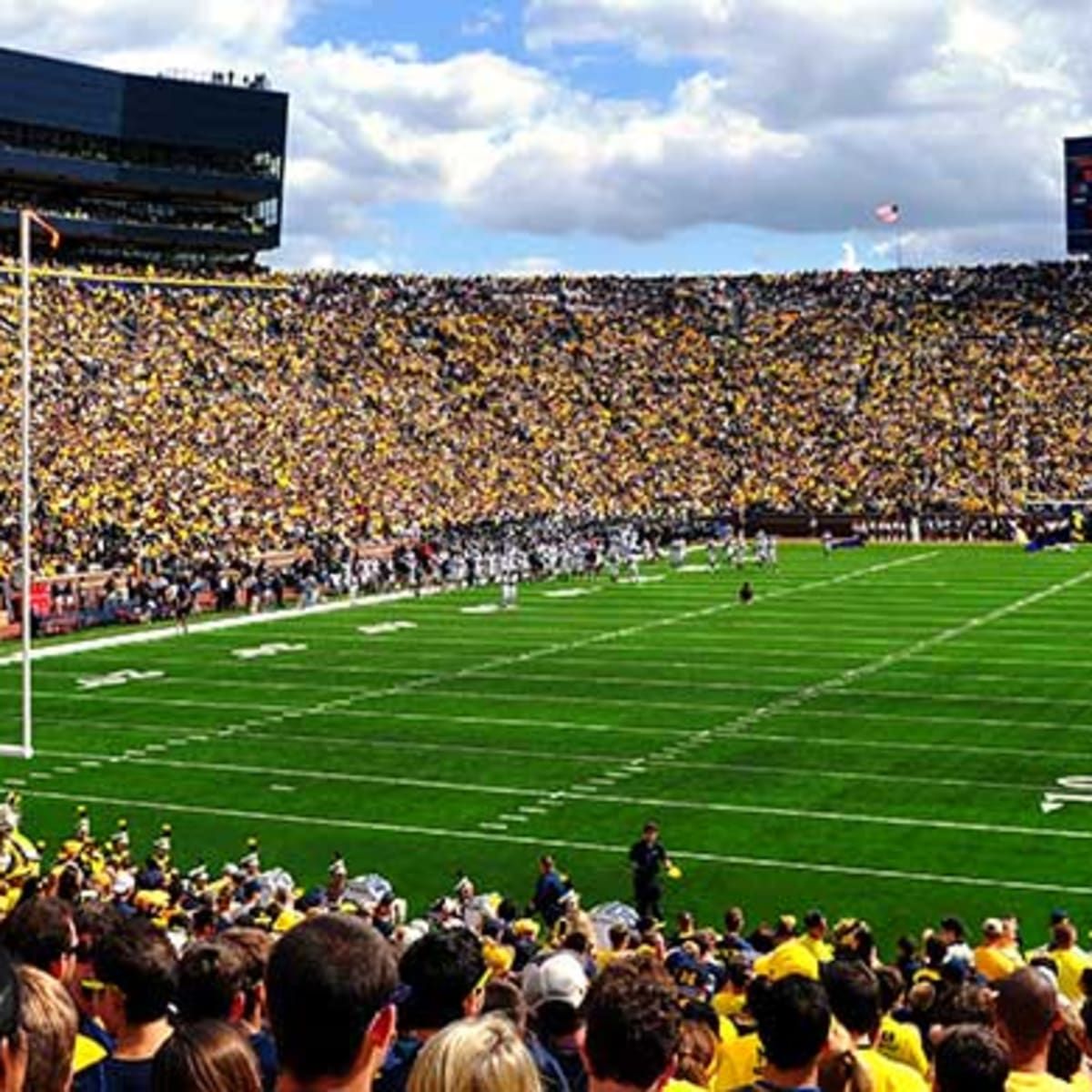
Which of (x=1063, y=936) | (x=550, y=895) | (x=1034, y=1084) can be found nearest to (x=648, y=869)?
(x=550, y=895)

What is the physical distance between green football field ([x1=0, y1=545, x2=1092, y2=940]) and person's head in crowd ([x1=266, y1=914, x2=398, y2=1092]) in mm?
10861

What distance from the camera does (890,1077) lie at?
4.55 metres

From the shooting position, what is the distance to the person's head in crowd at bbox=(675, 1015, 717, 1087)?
4.86 m

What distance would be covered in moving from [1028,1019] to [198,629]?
2859 cm

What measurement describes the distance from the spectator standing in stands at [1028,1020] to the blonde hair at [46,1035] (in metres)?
2.26

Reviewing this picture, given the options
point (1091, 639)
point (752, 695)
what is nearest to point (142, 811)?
point (752, 695)

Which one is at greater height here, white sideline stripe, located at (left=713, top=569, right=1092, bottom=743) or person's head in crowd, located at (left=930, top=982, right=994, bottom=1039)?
person's head in crowd, located at (left=930, top=982, right=994, bottom=1039)

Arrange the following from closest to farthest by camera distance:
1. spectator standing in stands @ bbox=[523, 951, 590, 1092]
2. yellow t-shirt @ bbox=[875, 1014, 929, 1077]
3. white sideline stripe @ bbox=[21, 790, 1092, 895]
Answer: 1. spectator standing in stands @ bbox=[523, 951, 590, 1092]
2. yellow t-shirt @ bbox=[875, 1014, 929, 1077]
3. white sideline stripe @ bbox=[21, 790, 1092, 895]

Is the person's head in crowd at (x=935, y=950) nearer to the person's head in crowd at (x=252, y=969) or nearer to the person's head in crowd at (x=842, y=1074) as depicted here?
the person's head in crowd at (x=252, y=969)

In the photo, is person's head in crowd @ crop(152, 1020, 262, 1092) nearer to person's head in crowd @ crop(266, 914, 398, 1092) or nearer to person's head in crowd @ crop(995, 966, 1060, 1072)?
person's head in crowd @ crop(266, 914, 398, 1092)

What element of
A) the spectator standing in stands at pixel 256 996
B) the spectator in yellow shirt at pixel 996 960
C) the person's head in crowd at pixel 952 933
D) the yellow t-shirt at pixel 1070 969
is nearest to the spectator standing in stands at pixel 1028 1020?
the spectator standing in stands at pixel 256 996

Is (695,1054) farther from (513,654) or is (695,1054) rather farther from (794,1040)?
(513,654)

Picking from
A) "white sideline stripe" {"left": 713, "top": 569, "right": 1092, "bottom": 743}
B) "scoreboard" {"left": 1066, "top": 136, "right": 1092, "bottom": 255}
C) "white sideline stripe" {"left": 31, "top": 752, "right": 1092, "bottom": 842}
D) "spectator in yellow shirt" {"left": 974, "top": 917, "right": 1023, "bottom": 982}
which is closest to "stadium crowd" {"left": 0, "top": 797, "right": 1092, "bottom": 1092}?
"spectator in yellow shirt" {"left": 974, "top": 917, "right": 1023, "bottom": 982}

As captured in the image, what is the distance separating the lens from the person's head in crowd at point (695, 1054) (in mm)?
4859
